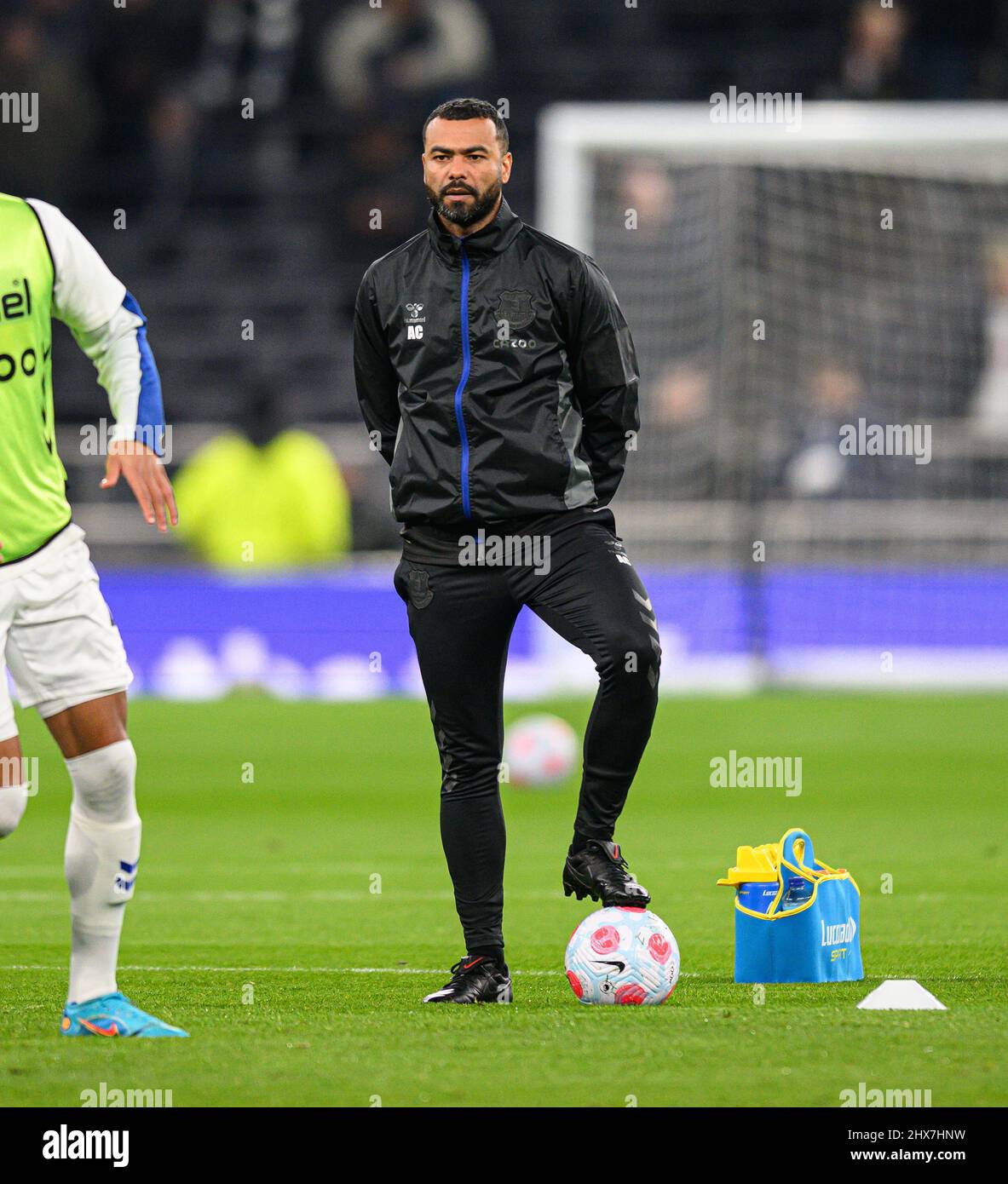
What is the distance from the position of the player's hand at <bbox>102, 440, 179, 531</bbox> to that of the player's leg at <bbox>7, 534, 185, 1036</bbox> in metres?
0.19

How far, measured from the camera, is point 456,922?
8.32m

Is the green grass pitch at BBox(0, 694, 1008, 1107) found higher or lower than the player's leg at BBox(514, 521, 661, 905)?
lower

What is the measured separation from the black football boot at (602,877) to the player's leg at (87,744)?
1205 millimetres

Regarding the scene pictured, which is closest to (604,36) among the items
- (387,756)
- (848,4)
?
(848,4)

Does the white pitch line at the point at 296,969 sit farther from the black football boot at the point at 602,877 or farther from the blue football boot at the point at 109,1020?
the blue football boot at the point at 109,1020

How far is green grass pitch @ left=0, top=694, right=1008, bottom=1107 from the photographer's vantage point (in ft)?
16.7

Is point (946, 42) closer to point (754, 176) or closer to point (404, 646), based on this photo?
point (754, 176)

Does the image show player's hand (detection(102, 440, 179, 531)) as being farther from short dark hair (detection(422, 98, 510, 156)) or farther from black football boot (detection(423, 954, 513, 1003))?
black football boot (detection(423, 954, 513, 1003))

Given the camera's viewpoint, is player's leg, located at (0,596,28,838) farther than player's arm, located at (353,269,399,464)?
No

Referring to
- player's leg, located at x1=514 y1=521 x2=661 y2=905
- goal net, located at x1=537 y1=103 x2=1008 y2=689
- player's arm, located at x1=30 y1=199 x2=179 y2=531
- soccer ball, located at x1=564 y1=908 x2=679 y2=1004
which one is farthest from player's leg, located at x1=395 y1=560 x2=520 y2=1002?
goal net, located at x1=537 y1=103 x2=1008 y2=689

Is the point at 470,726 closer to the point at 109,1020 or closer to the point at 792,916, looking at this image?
the point at 792,916

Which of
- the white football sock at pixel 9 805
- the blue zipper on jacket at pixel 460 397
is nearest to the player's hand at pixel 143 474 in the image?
the white football sock at pixel 9 805

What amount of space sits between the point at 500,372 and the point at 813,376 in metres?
12.9
